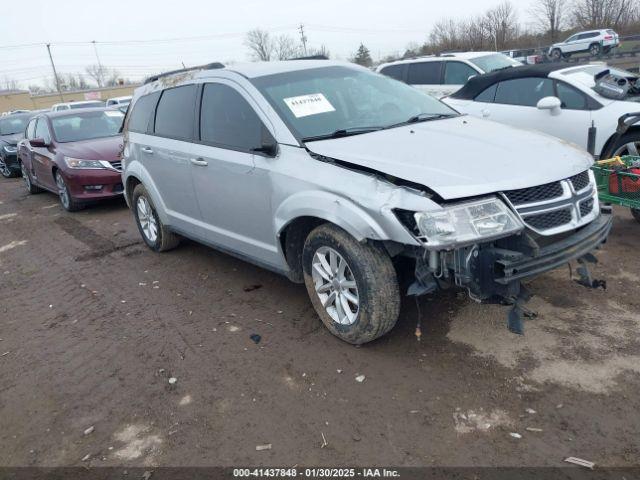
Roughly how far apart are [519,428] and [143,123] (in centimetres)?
480

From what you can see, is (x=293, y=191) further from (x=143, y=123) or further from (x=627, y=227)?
(x=627, y=227)

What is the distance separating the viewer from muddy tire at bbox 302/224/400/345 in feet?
10.7

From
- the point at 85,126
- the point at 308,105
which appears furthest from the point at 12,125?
the point at 308,105

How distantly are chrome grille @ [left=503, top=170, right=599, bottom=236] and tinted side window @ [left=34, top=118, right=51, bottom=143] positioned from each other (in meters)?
8.90

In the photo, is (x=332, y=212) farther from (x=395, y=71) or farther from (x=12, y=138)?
(x=12, y=138)

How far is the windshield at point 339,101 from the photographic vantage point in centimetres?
387

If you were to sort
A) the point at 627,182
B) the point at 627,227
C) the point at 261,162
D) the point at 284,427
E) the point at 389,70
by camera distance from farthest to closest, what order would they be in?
the point at 389,70 → the point at 627,227 → the point at 627,182 → the point at 261,162 → the point at 284,427

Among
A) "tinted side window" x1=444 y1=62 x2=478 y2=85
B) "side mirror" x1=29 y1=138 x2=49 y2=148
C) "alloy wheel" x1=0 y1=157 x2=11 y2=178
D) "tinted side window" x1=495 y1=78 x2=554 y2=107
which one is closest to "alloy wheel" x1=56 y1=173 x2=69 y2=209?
"side mirror" x1=29 y1=138 x2=49 y2=148

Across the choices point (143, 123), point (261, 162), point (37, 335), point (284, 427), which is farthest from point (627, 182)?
point (37, 335)

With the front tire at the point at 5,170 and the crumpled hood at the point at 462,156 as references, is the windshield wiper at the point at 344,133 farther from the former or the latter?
the front tire at the point at 5,170

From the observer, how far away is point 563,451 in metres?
2.55

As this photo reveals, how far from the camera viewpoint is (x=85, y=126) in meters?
9.67

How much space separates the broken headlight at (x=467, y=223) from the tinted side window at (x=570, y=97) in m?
4.41

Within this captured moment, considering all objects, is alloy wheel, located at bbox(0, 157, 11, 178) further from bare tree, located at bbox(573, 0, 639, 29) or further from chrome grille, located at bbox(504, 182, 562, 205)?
bare tree, located at bbox(573, 0, 639, 29)
